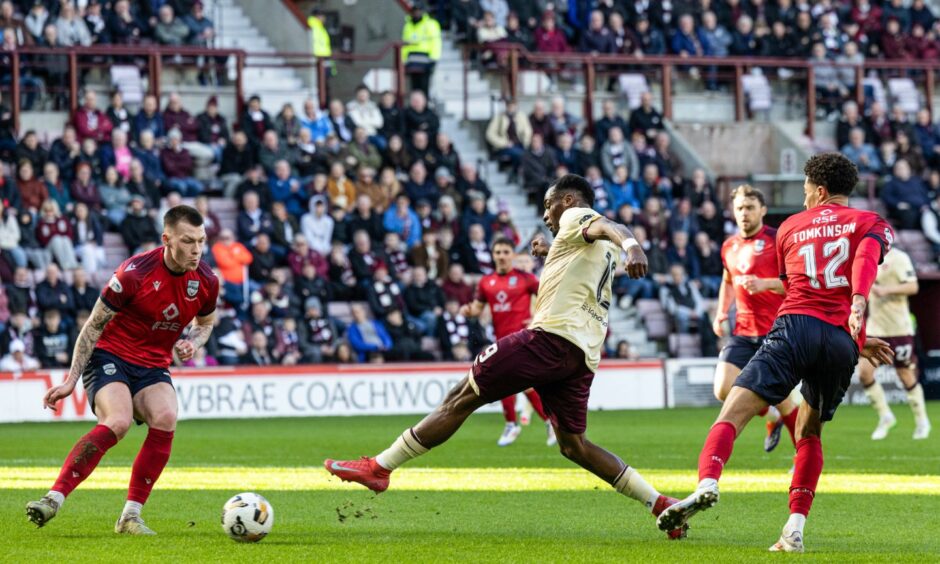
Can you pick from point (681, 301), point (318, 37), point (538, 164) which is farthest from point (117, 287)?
point (318, 37)

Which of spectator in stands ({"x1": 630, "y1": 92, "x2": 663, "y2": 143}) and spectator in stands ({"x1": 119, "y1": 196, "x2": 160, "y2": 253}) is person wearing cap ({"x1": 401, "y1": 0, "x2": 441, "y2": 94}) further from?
spectator in stands ({"x1": 119, "y1": 196, "x2": 160, "y2": 253})

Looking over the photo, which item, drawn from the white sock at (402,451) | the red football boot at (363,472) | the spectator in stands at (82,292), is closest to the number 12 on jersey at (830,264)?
the white sock at (402,451)

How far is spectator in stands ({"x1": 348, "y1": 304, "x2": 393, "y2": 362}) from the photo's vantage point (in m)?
25.6

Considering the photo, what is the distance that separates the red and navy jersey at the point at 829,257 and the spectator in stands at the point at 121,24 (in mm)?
20769

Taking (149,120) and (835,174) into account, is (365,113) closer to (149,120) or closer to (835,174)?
(149,120)

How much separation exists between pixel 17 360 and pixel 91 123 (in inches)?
195

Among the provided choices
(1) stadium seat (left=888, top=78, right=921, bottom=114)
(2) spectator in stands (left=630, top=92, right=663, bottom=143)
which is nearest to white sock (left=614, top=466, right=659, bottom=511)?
(2) spectator in stands (left=630, top=92, right=663, bottom=143)

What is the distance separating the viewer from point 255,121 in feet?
90.8

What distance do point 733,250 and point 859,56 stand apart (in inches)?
898

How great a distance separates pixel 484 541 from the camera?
32.0ft

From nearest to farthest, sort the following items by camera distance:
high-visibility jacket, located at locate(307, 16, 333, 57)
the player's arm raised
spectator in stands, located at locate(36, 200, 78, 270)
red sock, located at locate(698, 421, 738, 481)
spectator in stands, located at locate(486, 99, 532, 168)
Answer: the player's arm raised → red sock, located at locate(698, 421, 738, 481) → spectator in stands, located at locate(36, 200, 78, 270) → spectator in stands, located at locate(486, 99, 532, 168) → high-visibility jacket, located at locate(307, 16, 333, 57)

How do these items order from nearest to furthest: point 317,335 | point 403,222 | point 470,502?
point 470,502
point 317,335
point 403,222

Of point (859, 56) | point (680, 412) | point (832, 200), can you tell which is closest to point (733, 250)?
point (832, 200)

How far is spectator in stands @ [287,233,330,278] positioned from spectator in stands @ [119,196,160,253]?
2203 mm
